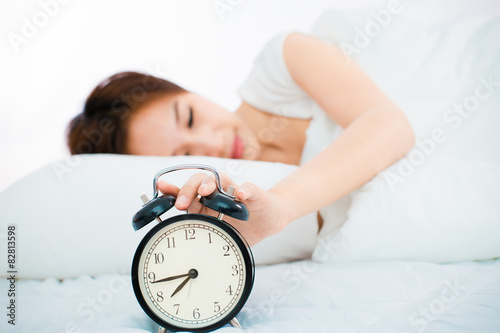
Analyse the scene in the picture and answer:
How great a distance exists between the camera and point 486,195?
3.62 ft

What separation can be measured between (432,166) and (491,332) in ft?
1.99

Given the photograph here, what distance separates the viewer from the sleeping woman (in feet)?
3.76

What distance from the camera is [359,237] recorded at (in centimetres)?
109

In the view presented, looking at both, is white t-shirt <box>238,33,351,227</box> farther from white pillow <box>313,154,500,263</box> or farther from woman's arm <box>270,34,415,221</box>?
white pillow <box>313,154,500,263</box>

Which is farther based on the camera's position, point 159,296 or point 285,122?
point 285,122

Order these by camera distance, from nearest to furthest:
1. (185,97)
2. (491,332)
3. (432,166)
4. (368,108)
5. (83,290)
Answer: (491,332) → (83,290) → (432,166) → (368,108) → (185,97)

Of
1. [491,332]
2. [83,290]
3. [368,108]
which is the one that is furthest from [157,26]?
[491,332]

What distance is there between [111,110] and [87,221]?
2.26 ft

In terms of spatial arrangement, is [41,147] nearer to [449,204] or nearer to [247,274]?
[247,274]

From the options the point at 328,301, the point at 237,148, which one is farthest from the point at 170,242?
the point at 237,148

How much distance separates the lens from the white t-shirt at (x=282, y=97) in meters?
1.57

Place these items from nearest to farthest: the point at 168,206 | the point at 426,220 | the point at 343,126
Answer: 1. the point at 168,206
2. the point at 426,220
3. the point at 343,126

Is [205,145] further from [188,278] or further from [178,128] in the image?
[188,278]

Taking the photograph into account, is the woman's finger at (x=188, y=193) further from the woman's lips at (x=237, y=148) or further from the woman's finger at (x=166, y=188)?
the woman's lips at (x=237, y=148)
